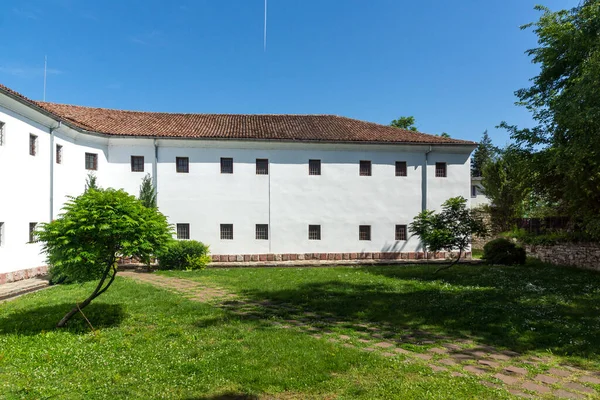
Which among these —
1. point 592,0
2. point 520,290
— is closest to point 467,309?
point 520,290

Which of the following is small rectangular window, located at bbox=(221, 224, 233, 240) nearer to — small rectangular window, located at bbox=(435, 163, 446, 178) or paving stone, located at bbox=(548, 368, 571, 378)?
small rectangular window, located at bbox=(435, 163, 446, 178)

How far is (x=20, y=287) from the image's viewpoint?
11.4 m

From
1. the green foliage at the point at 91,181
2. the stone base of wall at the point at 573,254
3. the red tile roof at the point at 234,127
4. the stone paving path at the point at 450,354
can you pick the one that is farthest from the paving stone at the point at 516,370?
the green foliage at the point at 91,181

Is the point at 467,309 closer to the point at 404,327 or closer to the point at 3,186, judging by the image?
the point at 404,327

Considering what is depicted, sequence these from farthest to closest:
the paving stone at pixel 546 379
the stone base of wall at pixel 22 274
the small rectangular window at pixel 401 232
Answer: the small rectangular window at pixel 401 232
the stone base of wall at pixel 22 274
the paving stone at pixel 546 379

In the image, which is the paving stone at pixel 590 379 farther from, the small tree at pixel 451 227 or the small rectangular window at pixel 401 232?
the small rectangular window at pixel 401 232

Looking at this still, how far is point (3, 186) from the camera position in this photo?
1227 cm

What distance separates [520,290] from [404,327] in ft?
18.9

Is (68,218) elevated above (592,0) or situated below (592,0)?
below

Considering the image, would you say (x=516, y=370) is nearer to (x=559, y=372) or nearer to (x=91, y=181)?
(x=559, y=372)

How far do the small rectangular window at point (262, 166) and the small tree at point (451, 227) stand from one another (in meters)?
9.17

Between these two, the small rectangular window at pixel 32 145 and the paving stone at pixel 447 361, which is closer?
the paving stone at pixel 447 361

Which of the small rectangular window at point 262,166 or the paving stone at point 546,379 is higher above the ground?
the small rectangular window at point 262,166

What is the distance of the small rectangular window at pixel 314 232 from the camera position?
779 inches
